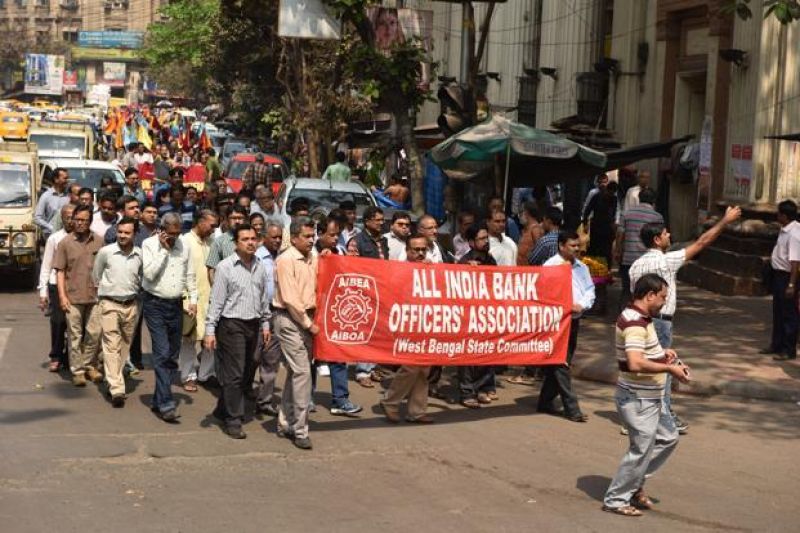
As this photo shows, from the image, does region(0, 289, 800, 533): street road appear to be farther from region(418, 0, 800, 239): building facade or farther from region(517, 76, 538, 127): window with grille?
region(517, 76, 538, 127): window with grille

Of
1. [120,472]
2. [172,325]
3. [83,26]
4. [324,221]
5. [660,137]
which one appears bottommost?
[120,472]

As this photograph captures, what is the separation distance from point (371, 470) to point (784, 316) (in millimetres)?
6270

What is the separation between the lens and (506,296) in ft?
35.3

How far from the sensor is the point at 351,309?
10203mm

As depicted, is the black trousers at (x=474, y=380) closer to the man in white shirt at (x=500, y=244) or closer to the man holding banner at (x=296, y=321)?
the man in white shirt at (x=500, y=244)

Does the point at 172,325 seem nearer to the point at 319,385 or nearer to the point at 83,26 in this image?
the point at 319,385

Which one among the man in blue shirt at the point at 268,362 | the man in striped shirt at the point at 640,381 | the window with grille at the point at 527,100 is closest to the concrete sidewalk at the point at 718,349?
the man in blue shirt at the point at 268,362

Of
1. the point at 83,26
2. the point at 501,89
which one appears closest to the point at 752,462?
the point at 501,89

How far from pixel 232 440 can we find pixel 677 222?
15.1m

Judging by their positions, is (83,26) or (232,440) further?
(83,26)

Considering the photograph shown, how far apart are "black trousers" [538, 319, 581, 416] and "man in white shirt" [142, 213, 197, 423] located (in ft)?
10.2

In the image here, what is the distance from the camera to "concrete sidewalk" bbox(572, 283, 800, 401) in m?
12.4

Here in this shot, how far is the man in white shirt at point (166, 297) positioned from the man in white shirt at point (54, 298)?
5.02ft

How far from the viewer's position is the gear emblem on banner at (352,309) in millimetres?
10141
